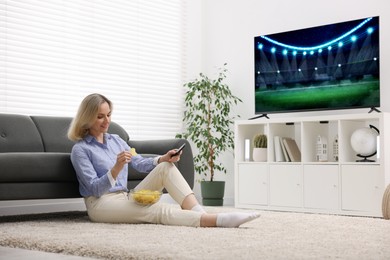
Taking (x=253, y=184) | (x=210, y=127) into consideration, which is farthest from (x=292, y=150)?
(x=210, y=127)

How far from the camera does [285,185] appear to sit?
5.04 metres

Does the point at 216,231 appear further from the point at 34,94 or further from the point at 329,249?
the point at 34,94

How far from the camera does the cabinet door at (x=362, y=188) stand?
4.46m

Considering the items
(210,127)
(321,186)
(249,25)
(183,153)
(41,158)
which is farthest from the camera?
Answer: (210,127)

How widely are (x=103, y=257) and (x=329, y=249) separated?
89cm

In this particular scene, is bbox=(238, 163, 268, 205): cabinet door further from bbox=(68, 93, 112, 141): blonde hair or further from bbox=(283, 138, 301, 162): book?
bbox=(68, 93, 112, 141): blonde hair

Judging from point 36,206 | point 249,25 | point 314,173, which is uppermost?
point 249,25

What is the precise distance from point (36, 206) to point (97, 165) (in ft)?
5.28

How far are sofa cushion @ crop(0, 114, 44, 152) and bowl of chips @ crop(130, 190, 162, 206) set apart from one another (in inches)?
53.7

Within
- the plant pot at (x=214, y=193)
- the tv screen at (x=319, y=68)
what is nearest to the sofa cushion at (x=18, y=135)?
the plant pot at (x=214, y=193)

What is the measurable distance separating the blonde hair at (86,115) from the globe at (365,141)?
79.0 inches

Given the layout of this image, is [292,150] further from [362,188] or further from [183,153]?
[183,153]

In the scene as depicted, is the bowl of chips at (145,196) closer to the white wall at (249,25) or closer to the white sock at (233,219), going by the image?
the white sock at (233,219)

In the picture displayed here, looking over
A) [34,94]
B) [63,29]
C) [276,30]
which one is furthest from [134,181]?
[276,30]
